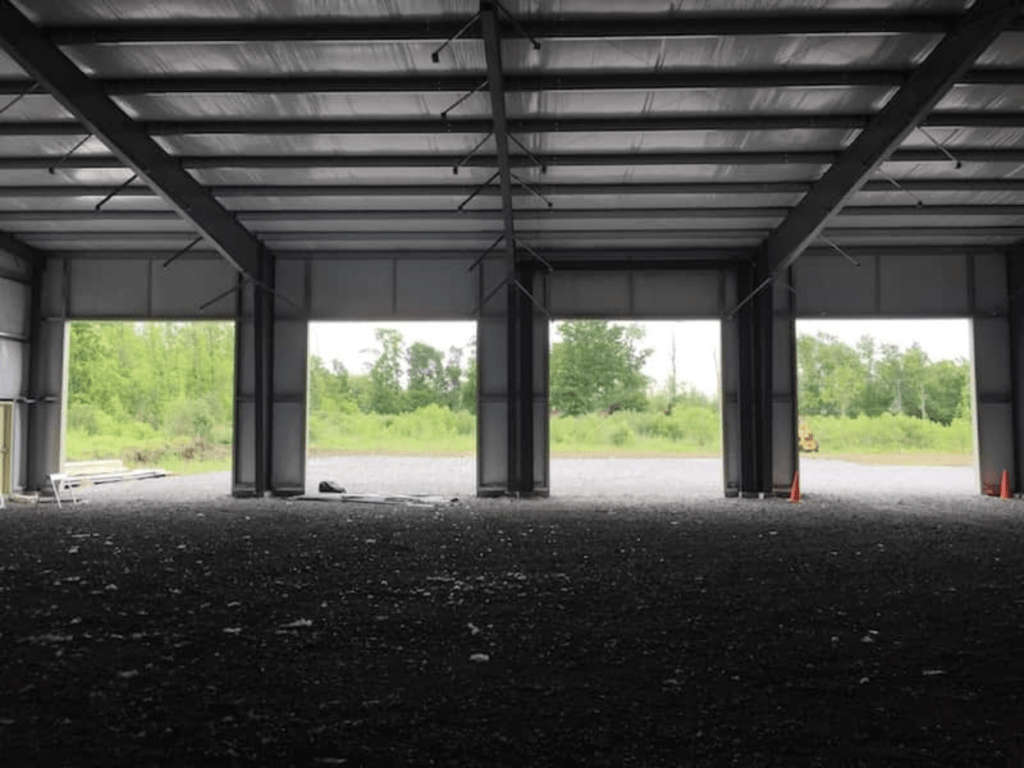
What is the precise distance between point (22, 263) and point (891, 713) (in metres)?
20.0

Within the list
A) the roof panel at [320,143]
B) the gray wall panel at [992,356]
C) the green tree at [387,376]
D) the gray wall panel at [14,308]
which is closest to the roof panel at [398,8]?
the roof panel at [320,143]

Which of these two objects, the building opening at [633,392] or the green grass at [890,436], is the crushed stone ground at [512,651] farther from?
the green grass at [890,436]

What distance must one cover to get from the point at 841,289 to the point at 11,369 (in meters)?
20.1

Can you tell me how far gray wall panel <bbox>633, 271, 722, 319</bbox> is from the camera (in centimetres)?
1738

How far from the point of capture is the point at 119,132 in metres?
11.0

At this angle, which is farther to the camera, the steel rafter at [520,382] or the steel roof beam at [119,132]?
the steel rafter at [520,382]

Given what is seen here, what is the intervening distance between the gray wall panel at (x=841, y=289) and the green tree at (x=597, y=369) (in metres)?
26.3

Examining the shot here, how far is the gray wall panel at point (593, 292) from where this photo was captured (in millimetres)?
17484

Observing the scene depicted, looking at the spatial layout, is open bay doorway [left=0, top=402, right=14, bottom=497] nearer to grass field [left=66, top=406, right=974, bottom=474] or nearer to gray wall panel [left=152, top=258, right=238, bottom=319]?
gray wall panel [left=152, top=258, right=238, bottom=319]

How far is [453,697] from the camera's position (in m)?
4.08

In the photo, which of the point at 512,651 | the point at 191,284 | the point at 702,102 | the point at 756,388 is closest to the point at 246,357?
the point at 191,284

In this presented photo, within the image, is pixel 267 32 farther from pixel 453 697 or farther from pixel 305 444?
pixel 305 444

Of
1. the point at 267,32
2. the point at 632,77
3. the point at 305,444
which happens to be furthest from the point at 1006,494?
the point at 267,32

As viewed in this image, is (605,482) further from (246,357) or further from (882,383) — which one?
(882,383)
